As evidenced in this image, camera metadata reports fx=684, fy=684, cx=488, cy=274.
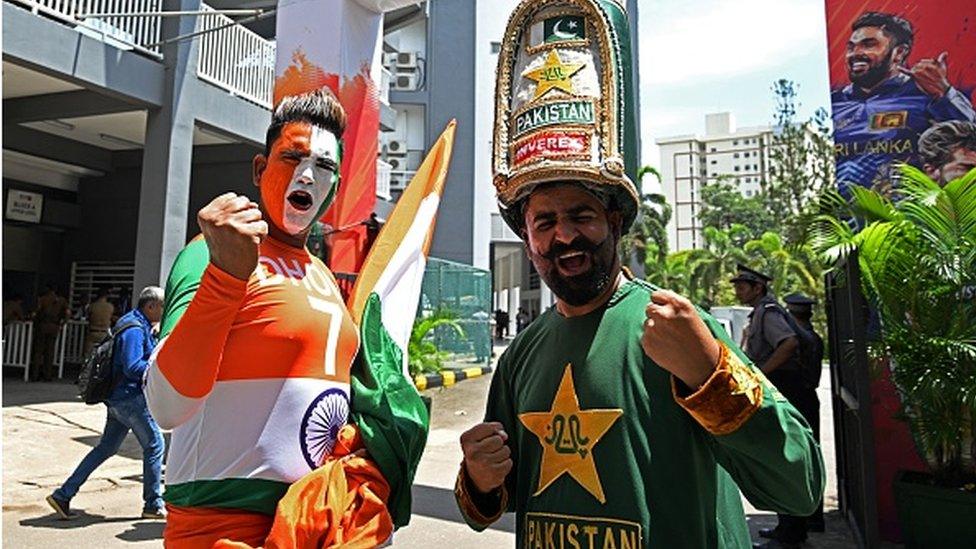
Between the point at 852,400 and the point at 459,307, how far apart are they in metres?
9.74

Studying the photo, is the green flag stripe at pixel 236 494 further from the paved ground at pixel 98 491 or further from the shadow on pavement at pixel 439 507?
the shadow on pavement at pixel 439 507

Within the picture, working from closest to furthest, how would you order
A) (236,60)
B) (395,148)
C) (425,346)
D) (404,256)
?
(404,256), (236,60), (425,346), (395,148)

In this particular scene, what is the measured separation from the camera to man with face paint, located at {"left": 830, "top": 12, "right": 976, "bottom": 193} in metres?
4.75

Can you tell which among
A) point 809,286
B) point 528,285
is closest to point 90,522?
point 809,286

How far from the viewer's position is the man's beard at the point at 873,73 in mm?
4926

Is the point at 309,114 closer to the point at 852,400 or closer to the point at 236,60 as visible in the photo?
the point at 852,400

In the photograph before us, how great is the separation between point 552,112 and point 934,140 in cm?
444

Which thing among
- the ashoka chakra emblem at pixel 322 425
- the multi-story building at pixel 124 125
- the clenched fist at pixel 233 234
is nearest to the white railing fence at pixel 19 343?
the multi-story building at pixel 124 125

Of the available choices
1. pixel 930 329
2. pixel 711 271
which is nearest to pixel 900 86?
pixel 930 329

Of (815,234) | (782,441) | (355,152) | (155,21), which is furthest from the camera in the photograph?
(155,21)

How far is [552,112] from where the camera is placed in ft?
4.72

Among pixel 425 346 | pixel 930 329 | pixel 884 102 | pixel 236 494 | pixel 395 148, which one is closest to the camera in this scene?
pixel 236 494

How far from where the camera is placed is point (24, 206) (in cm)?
1162

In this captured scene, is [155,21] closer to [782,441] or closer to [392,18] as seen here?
[392,18]
